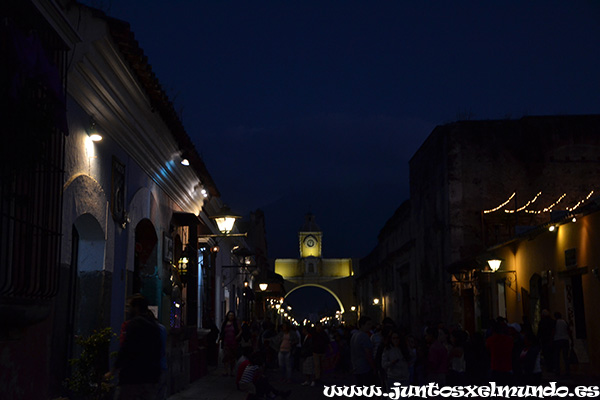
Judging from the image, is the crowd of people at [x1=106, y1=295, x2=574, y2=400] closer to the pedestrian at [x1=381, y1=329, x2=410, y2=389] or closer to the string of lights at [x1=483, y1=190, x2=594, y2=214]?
the pedestrian at [x1=381, y1=329, x2=410, y2=389]

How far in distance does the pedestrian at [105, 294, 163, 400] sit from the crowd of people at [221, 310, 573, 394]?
138 inches

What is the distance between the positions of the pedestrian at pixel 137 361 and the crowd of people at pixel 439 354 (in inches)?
138

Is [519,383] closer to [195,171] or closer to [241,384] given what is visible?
[241,384]

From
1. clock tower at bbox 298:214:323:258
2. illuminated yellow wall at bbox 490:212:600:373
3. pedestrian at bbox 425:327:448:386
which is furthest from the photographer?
clock tower at bbox 298:214:323:258

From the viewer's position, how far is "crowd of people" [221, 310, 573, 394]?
9.43m

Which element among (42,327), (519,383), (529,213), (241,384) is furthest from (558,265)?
(42,327)

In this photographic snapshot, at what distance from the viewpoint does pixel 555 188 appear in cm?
2323

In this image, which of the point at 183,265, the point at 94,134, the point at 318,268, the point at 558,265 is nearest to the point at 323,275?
the point at 318,268

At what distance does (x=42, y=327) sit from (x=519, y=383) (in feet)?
28.8

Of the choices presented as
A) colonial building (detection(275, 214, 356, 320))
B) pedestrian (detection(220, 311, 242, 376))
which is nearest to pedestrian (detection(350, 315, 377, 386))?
pedestrian (detection(220, 311, 242, 376))

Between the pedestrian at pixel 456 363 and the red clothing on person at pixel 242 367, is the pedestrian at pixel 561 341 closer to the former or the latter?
the pedestrian at pixel 456 363

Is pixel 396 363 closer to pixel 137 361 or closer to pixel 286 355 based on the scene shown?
pixel 137 361

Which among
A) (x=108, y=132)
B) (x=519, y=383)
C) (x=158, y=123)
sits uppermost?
(x=158, y=123)

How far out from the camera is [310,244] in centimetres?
8481
